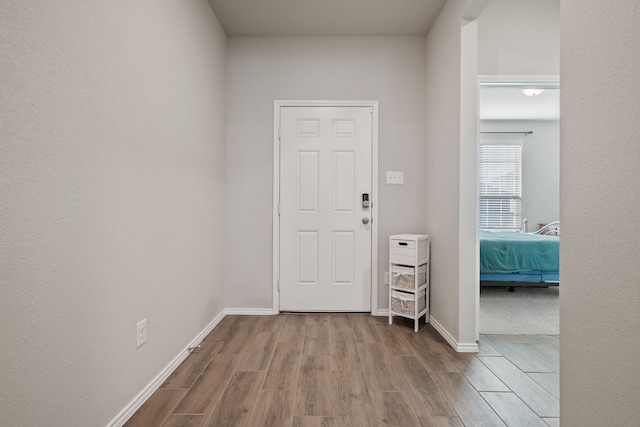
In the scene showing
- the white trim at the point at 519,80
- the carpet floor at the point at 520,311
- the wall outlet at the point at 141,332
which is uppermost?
the white trim at the point at 519,80

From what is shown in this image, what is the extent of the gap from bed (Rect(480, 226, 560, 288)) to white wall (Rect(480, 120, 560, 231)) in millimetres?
2714

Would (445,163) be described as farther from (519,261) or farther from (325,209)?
(519,261)

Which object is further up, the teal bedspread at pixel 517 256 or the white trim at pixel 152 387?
the teal bedspread at pixel 517 256

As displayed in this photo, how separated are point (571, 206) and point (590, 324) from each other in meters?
0.40

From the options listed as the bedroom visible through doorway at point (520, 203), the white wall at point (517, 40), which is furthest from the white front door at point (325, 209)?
the bedroom visible through doorway at point (520, 203)

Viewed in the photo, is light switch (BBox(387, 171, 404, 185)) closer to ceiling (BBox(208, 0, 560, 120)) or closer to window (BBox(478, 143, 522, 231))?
ceiling (BBox(208, 0, 560, 120))

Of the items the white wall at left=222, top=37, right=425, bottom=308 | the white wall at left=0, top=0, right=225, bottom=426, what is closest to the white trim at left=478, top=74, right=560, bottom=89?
the white wall at left=222, top=37, right=425, bottom=308

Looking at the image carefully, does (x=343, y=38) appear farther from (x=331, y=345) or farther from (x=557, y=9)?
(x=331, y=345)

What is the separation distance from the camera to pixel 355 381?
1.91 m

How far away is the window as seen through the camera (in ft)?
21.2

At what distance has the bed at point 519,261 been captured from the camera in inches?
159

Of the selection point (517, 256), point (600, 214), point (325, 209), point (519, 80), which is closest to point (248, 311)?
point (325, 209)

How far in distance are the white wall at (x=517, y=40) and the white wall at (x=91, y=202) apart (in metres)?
2.24

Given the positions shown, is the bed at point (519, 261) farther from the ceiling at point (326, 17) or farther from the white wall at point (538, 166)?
the white wall at point (538, 166)
